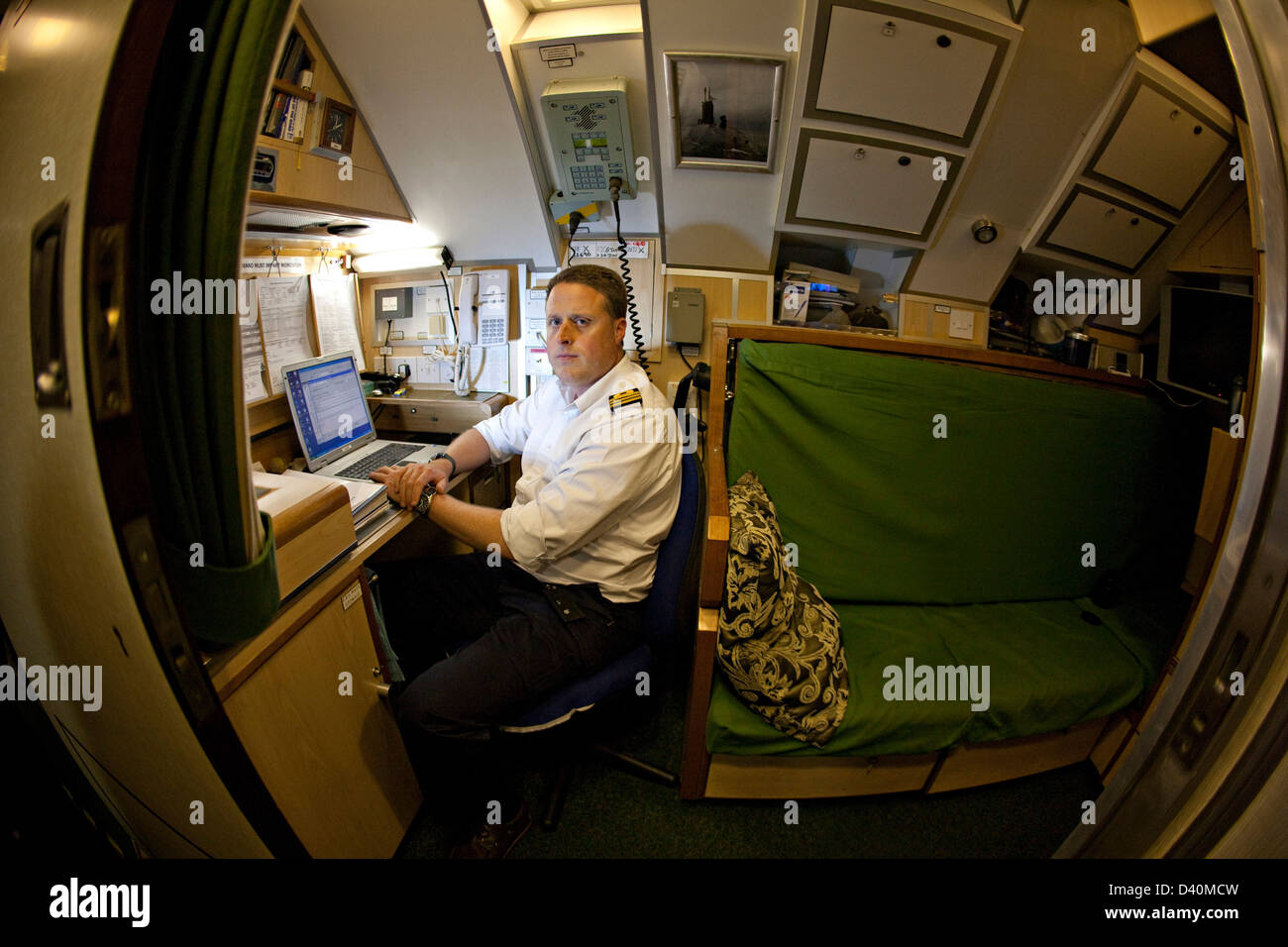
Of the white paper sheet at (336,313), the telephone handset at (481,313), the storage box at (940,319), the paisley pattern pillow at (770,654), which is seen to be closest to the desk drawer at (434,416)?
the telephone handset at (481,313)

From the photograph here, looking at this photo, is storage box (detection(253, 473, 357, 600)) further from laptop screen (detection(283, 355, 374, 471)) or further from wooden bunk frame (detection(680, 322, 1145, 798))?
wooden bunk frame (detection(680, 322, 1145, 798))

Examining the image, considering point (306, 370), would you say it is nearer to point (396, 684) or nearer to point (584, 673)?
point (396, 684)

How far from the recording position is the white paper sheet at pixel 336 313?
1663mm

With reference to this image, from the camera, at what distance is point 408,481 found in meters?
1.15

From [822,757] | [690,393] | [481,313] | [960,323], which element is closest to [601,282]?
[690,393]

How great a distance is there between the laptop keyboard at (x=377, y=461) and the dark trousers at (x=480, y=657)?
34 centimetres

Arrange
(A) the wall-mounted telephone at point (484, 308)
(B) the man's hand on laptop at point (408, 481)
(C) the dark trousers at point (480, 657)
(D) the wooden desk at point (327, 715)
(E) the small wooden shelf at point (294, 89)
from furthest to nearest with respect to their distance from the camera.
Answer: (A) the wall-mounted telephone at point (484, 308), (E) the small wooden shelf at point (294, 89), (B) the man's hand on laptop at point (408, 481), (C) the dark trousers at point (480, 657), (D) the wooden desk at point (327, 715)

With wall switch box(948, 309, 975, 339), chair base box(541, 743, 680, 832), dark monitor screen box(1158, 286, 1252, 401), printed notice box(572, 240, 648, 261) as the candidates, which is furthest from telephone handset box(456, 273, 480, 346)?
dark monitor screen box(1158, 286, 1252, 401)

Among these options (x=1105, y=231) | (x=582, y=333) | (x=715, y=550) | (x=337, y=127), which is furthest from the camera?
(x=1105, y=231)

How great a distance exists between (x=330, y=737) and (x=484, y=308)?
5.52 feet

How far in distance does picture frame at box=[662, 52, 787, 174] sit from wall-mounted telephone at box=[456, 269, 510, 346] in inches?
35.7

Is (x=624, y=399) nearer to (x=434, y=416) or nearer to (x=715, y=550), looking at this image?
(x=715, y=550)

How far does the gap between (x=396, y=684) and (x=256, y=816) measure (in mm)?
401

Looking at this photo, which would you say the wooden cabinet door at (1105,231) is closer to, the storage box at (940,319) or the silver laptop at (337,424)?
the storage box at (940,319)
